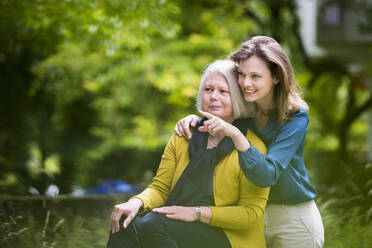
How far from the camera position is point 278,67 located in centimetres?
247

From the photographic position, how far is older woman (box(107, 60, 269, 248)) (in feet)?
7.42

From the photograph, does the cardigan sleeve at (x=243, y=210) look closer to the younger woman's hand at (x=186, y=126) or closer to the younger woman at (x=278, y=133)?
the younger woman at (x=278, y=133)

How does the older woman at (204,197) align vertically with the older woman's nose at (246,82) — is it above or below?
below

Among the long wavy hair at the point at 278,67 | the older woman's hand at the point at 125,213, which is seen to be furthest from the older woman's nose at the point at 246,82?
the older woman's hand at the point at 125,213

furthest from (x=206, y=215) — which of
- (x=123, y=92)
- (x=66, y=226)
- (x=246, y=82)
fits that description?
(x=123, y=92)

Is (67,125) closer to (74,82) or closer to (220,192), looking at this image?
(74,82)

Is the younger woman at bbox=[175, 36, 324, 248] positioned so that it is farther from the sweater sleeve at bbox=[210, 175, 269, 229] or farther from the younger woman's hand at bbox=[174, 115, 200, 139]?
the sweater sleeve at bbox=[210, 175, 269, 229]

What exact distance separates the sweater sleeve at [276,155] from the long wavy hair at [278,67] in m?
0.07

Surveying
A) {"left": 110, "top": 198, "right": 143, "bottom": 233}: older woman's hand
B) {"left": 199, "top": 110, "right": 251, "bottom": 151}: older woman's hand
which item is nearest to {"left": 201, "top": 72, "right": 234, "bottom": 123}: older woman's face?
{"left": 199, "top": 110, "right": 251, "bottom": 151}: older woman's hand

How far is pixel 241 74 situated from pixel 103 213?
138 inches

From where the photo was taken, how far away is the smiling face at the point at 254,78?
7.94 ft

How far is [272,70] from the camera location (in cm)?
249

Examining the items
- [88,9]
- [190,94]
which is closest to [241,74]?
[88,9]

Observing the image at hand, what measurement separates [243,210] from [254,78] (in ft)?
2.36
